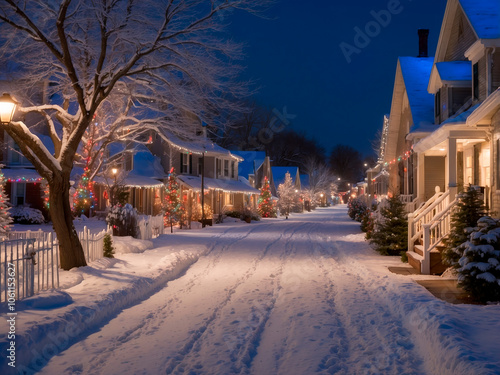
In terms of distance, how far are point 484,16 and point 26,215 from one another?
24326 millimetres

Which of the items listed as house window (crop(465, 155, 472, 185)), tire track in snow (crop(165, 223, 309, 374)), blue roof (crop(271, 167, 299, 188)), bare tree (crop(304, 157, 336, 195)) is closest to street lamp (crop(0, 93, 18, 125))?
tire track in snow (crop(165, 223, 309, 374))

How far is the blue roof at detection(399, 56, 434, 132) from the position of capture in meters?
20.3

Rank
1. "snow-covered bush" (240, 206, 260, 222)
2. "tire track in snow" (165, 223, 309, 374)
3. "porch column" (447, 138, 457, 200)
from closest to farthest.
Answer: "tire track in snow" (165, 223, 309, 374)
"porch column" (447, 138, 457, 200)
"snow-covered bush" (240, 206, 260, 222)

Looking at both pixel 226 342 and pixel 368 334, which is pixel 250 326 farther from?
pixel 368 334

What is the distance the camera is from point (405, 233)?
1589cm

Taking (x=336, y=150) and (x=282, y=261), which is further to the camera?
(x=336, y=150)

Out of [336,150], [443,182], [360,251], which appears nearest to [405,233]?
[360,251]

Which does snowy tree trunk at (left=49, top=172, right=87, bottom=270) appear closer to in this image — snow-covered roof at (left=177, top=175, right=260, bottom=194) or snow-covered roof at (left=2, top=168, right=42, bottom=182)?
snow-covered roof at (left=2, top=168, right=42, bottom=182)

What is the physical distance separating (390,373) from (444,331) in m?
1.20

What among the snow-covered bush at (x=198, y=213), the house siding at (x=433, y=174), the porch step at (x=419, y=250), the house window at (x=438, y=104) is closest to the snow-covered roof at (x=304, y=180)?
the snow-covered bush at (x=198, y=213)

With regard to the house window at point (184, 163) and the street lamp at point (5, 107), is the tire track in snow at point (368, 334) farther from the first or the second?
the house window at point (184, 163)

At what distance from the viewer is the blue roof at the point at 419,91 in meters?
20.3

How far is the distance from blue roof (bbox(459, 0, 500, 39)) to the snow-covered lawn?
7.74 meters

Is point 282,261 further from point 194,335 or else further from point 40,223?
point 40,223
